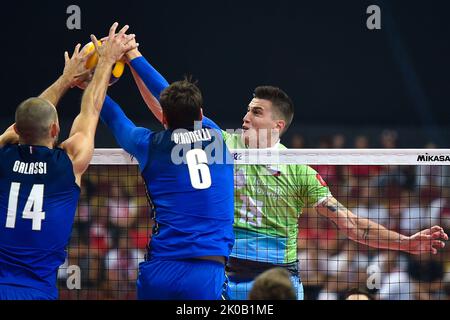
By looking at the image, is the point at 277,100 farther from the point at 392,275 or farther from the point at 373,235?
the point at 392,275

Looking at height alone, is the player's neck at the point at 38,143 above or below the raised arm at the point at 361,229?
above

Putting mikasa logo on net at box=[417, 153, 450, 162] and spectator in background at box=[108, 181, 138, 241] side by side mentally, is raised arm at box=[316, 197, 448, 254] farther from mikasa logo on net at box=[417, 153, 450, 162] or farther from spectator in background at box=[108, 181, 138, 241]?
spectator in background at box=[108, 181, 138, 241]

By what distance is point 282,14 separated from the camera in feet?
48.3

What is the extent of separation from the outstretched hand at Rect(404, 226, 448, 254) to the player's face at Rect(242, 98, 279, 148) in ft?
5.08

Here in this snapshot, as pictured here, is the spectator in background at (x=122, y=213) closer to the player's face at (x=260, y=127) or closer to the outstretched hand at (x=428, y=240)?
the player's face at (x=260, y=127)

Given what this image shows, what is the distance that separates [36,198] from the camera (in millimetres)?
5914

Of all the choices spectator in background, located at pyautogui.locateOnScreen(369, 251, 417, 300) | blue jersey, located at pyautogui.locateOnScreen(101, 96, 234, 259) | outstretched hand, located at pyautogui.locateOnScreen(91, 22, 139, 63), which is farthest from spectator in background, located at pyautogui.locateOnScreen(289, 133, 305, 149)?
blue jersey, located at pyautogui.locateOnScreen(101, 96, 234, 259)

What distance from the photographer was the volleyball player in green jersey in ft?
24.5

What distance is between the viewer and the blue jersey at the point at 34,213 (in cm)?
586

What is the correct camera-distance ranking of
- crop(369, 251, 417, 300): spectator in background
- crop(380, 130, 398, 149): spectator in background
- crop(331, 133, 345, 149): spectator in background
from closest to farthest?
1. crop(369, 251, 417, 300): spectator in background
2. crop(331, 133, 345, 149): spectator in background
3. crop(380, 130, 398, 149): spectator in background

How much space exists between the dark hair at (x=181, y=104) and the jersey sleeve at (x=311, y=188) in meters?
1.72

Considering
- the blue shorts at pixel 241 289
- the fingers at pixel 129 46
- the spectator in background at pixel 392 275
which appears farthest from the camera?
the spectator in background at pixel 392 275

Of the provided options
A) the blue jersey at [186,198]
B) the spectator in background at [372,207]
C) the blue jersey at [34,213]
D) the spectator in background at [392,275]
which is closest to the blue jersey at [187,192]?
the blue jersey at [186,198]

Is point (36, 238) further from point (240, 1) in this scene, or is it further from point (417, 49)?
point (417, 49)
